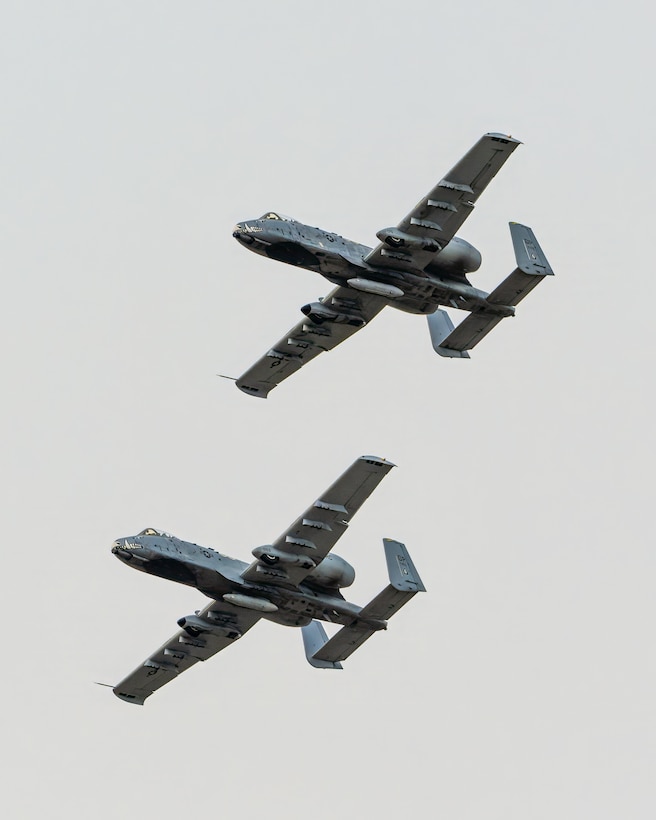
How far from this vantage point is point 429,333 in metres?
117

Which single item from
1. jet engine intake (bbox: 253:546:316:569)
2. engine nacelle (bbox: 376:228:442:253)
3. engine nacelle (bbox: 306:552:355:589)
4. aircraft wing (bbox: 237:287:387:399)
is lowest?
jet engine intake (bbox: 253:546:316:569)

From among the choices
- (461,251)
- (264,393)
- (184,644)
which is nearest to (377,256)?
(461,251)

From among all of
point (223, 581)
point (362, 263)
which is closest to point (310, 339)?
point (362, 263)

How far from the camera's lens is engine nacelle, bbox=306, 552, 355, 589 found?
356ft

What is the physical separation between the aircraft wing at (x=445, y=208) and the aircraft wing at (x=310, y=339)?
3.51m

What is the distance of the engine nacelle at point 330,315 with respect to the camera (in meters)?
115

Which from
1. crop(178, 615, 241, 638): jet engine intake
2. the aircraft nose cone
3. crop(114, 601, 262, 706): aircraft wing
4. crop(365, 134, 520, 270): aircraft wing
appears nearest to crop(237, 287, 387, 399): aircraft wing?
crop(365, 134, 520, 270): aircraft wing

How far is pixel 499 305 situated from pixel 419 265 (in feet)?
15.4

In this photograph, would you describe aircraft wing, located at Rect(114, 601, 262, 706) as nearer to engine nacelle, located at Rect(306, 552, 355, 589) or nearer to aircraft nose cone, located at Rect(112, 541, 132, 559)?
engine nacelle, located at Rect(306, 552, 355, 589)

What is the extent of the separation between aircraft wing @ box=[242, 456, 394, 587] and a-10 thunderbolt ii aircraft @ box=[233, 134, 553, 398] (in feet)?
34.7

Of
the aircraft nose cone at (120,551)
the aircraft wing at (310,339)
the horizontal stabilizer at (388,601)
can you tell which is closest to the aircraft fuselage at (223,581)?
the aircraft nose cone at (120,551)

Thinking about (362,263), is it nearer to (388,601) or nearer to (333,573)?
(333,573)

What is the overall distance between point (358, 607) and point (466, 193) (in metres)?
18.9

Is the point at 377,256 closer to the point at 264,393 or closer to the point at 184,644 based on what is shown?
the point at 264,393
